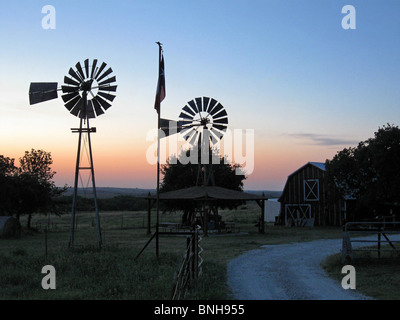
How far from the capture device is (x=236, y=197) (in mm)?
35219

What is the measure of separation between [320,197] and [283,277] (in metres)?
35.9

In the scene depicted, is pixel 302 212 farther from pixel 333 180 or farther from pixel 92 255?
pixel 92 255

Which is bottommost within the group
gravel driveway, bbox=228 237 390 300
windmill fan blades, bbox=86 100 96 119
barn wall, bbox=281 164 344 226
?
gravel driveway, bbox=228 237 390 300

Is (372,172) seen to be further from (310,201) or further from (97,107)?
(97,107)

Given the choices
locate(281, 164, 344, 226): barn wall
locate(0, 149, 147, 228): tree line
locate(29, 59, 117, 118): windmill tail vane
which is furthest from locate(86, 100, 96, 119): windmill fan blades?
locate(281, 164, 344, 226): barn wall

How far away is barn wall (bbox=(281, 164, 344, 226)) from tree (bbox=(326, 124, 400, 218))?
6.66ft

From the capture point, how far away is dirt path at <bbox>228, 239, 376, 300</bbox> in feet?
39.2

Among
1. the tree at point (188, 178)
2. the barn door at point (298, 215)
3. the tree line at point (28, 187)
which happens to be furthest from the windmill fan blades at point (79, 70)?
the barn door at point (298, 215)

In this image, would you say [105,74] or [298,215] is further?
[298,215]

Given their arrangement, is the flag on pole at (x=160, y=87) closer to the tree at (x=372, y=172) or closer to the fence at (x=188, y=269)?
the fence at (x=188, y=269)

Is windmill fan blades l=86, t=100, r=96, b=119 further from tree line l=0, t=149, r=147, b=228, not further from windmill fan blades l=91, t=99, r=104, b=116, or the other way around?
tree line l=0, t=149, r=147, b=228

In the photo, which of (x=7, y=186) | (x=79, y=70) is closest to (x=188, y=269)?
(x=79, y=70)

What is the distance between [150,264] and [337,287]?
269 inches

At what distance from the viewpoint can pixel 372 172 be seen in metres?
42.1
